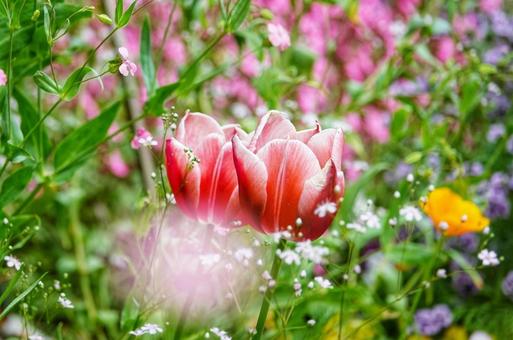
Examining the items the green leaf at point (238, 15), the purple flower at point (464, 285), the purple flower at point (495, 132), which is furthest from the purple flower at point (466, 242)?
the green leaf at point (238, 15)

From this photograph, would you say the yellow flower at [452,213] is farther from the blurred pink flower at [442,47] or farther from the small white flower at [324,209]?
the blurred pink flower at [442,47]

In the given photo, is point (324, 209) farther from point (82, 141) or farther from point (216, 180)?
point (82, 141)

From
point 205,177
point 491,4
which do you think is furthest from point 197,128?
point 491,4

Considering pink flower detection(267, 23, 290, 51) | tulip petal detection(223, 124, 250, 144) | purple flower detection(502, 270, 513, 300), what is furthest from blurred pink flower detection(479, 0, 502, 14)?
tulip petal detection(223, 124, 250, 144)

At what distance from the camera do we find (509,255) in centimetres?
144

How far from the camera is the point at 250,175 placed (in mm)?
600

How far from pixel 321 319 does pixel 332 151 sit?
225 mm

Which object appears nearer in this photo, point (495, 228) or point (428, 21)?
point (428, 21)

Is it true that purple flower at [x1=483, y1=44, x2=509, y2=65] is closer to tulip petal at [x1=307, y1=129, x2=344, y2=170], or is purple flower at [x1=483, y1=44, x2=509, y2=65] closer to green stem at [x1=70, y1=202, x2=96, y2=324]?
green stem at [x1=70, y1=202, x2=96, y2=324]

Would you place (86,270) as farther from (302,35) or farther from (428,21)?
(302,35)

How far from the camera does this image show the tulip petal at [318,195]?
0.60 m

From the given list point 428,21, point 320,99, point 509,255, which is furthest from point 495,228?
point 320,99

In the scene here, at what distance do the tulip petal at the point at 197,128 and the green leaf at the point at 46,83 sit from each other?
0.33 ft

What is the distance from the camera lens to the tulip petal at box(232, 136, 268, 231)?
1.96 feet
